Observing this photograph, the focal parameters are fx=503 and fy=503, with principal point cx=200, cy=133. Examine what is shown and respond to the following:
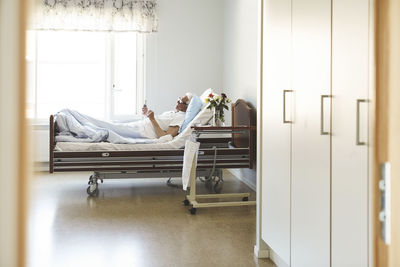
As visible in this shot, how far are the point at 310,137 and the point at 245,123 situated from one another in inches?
121

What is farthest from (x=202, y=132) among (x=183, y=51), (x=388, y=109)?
(x=388, y=109)

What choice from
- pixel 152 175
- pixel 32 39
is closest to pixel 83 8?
pixel 152 175

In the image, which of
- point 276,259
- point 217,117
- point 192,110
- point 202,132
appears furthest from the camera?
point 192,110

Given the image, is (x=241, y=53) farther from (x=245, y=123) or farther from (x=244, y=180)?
(x=244, y=180)

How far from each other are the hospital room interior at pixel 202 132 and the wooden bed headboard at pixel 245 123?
3 cm

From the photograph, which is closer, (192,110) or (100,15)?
(192,110)

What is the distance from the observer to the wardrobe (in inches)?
74.4

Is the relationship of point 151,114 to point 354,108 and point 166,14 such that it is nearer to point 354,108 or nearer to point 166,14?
point 166,14

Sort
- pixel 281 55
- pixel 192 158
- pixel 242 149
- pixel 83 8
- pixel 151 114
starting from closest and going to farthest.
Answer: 1. pixel 281 55
2. pixel 192 158
3. pixel 242 149
4. pixel 151 114
5. pixel 83 8

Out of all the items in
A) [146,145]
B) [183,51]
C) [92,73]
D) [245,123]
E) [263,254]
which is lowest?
[263,254]

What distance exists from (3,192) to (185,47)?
6.68 metres

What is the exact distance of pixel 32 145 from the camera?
2.72ft

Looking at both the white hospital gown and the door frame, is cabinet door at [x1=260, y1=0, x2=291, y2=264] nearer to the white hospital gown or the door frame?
the door frame

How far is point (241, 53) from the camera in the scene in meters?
6.25
